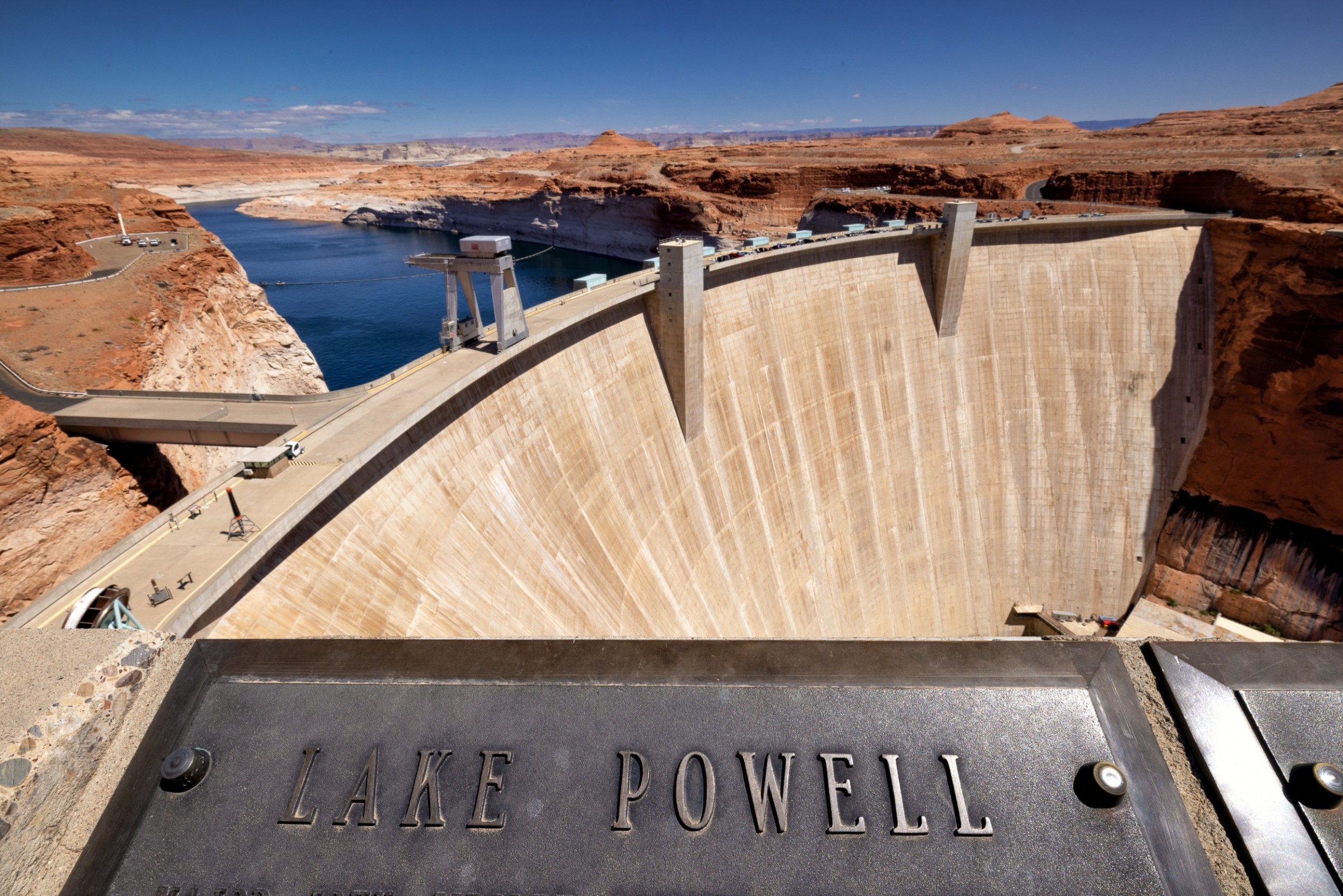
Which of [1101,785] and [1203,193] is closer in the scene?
[1101,785]

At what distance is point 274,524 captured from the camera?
985cm

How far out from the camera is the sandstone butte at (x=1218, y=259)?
82.5ft

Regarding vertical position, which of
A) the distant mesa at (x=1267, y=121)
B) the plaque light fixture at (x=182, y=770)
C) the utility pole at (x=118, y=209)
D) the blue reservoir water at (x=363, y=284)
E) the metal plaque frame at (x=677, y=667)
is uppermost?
the distant mesa at (x=1267, y=121)

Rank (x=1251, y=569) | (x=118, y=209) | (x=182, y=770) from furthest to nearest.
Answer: (x=118, y=209)
(x=1251, y=569)
(x=182, y=770)

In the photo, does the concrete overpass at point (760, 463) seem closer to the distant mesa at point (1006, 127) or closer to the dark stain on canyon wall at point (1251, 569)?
the dark stain on canyon wall at point (1251, 569)

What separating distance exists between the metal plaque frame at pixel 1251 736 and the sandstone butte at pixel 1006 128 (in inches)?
3892

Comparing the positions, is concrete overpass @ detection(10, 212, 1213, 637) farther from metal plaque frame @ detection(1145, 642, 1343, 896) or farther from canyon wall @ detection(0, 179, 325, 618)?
metal plaque frame @ detection(1145, 642, 1343, 896)

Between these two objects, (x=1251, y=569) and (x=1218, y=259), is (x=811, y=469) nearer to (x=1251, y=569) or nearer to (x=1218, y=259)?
(x=1251, y=569)

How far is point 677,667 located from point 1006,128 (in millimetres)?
128049

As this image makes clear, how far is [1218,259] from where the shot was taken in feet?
94.0

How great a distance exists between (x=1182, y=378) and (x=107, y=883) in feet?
122

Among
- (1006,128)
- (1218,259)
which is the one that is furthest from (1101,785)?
(1006,128)

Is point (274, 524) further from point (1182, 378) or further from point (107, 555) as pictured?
point (1182, 378)

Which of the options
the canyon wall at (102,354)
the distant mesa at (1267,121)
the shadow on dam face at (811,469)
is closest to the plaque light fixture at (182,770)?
the shadow on dam face at (811,469)
